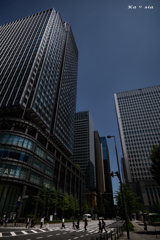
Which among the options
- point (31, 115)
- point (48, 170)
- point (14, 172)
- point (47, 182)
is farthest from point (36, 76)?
point (47, 182)

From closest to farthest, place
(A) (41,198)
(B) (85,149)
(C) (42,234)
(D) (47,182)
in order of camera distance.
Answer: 1. (C) (42,234)
2. (A) (41,198)
3. (D) (47,182)
4. (B) (85,149)

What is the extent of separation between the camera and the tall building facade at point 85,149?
116 metres

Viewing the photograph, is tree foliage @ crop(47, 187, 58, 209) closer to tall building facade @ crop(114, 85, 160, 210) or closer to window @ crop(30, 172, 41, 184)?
window @ crop(30, 172, 41, 184)

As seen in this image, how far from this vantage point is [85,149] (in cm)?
12619

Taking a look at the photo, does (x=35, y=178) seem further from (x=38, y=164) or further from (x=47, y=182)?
(x=47, y=182)

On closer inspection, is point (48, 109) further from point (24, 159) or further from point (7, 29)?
point (7, 29)

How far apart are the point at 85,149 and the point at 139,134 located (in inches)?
1861

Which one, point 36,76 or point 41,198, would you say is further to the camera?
point 36,76

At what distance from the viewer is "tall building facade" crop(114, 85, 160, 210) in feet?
281

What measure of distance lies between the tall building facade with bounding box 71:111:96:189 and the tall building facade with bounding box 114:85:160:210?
28678mm

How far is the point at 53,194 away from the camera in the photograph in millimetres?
38750

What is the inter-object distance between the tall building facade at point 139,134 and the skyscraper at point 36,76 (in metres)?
48.5

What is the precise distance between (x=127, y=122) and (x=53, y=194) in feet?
292

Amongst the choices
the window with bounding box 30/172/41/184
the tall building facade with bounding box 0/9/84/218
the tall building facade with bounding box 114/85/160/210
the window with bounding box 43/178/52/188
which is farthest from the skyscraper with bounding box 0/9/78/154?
the tall building facade with bounding box 114/85/160/210
